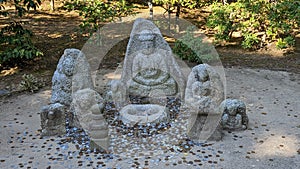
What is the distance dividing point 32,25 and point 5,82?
6.84 metres

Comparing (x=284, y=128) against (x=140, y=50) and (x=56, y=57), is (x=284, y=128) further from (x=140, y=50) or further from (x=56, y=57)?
(x=56, y=57)

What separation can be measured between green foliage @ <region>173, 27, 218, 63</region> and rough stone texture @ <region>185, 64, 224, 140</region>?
4972 mm

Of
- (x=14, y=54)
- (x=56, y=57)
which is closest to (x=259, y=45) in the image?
(x=56, y=57)

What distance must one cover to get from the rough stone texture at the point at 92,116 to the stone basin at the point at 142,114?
109 cm

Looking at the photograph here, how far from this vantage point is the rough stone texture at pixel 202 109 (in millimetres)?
6984

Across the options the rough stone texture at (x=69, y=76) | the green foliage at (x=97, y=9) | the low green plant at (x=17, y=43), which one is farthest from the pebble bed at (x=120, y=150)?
the green foliage at (x=97, y=9)

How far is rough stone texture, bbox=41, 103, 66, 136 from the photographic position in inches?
286

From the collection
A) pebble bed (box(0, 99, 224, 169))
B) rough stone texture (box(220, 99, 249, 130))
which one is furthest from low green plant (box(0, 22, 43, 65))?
rough stone texture (box(220, 99, 249, 130))

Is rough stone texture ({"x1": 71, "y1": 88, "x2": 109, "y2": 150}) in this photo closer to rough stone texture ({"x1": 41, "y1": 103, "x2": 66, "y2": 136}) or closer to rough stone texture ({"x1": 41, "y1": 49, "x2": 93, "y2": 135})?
rough stone texture ({"x1": 41, "y1": 103, "x2": 66, "y2": 136})

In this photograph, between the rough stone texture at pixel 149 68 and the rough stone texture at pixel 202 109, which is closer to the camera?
the rough stone texture at pixel 202 109

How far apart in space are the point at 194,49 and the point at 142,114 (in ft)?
16.5

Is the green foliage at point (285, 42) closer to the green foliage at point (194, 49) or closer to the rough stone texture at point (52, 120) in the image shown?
the green foliage at point (194, 49)

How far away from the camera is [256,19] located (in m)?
14.3

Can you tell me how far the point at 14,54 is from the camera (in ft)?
38.3
